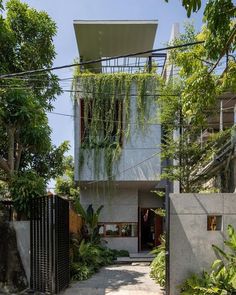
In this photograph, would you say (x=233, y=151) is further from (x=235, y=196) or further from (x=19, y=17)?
(x=19, y=17)

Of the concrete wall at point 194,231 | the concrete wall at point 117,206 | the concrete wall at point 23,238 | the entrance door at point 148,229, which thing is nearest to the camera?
the concrete wall at point 194,231

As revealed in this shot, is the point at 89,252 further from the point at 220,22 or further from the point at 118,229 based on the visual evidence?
the point at 220,22

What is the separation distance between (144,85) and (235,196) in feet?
29.8

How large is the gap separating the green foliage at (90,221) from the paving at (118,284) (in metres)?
3.09

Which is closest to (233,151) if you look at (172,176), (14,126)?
(172,176)

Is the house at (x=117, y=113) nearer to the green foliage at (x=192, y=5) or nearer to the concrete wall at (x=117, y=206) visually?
the concrete wall at (x=117, y=206)

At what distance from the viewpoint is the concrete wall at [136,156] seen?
58.0 feet

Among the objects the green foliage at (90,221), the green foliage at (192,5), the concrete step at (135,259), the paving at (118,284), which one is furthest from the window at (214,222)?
the green foliage at (90,221)

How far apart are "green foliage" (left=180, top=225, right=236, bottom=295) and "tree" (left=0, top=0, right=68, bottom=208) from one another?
5.29 meters

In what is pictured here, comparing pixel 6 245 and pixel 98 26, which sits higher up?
pixel 98 26

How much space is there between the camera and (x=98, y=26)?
57.1 ft

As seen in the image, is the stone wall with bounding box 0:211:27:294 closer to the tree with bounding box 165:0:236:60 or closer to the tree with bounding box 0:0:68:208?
the tree with bounding box 0:0:68:208

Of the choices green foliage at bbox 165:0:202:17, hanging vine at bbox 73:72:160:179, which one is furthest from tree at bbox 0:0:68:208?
green foliage at bbox 165:0:202:17

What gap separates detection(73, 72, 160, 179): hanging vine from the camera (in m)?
17.9
